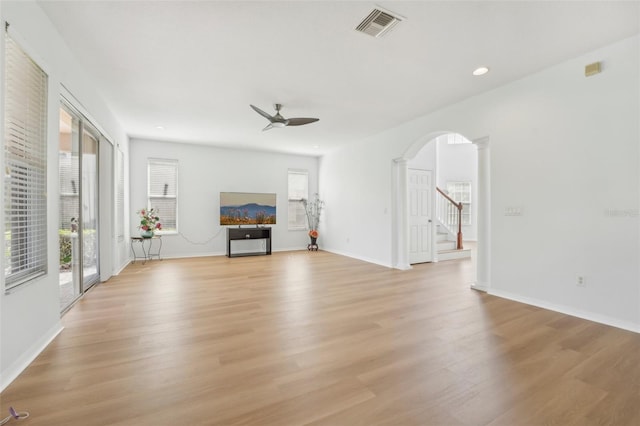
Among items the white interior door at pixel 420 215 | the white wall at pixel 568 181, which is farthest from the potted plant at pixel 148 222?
the white wall at pixel 568 181

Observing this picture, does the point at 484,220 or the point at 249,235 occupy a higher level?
the point at 484,220

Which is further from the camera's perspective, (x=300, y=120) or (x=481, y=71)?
(x=300, y=120)

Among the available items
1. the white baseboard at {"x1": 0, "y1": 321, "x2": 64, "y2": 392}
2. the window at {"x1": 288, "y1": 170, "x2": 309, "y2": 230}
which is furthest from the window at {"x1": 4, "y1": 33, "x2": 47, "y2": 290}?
the window at {"x1": 288, "y1": 170, "x2": 309, "y2": 230}

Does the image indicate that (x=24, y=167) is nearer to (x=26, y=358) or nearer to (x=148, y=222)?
(x=26, y=358)

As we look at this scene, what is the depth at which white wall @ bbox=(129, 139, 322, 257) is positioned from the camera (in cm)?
659

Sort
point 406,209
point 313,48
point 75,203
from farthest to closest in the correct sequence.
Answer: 1. point 406,209
2. point 75,203
3. point 313,48

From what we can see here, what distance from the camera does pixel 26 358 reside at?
6.70 feet

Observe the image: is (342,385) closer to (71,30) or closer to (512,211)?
(512,211)

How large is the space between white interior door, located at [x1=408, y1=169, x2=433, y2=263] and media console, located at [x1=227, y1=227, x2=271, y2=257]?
361 cm

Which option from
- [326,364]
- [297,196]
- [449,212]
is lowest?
[326,364]

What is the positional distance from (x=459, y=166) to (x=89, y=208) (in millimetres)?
11015

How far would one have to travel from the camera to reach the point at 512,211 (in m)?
3.70

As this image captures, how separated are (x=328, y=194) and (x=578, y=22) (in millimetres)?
6094

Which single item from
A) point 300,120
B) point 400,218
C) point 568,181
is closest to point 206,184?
point 300,120
